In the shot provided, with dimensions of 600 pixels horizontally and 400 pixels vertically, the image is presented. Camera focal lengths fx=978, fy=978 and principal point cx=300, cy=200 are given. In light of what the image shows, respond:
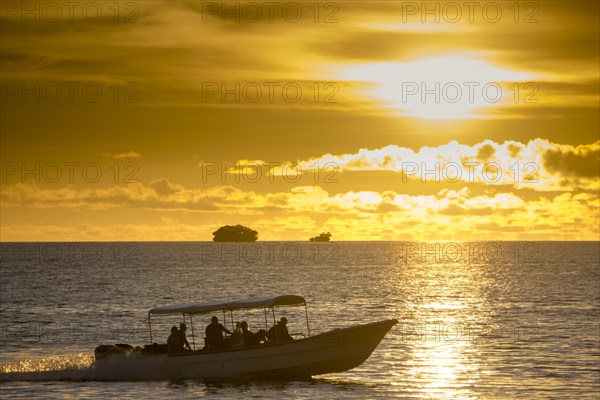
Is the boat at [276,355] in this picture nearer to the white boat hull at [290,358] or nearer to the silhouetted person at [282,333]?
the white boat hull at [290,358]

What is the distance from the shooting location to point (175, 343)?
1709 inches

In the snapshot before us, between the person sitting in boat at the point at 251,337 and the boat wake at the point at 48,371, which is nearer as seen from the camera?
the person sitting in boat at the point at 251,337

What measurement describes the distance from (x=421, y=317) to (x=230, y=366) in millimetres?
43834

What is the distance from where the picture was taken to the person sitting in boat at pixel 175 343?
4322 cm

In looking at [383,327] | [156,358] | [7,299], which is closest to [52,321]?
[7,299]

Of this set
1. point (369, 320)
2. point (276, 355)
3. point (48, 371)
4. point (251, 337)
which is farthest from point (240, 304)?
point (369, 320)

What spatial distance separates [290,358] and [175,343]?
5214 millimetres

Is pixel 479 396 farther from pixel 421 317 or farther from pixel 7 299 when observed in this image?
pixel 7 299

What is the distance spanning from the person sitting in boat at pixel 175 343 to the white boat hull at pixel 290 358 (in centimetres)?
27
